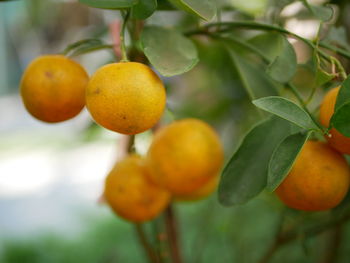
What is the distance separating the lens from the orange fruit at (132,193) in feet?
2.14

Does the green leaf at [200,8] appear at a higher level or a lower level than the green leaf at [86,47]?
higher

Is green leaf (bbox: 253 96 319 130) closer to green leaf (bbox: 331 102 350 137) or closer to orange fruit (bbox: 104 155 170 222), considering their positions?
green leaf (bbox: 331 102 350 137)

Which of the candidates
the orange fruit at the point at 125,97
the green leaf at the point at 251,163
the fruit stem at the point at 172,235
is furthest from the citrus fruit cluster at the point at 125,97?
the fruit stem at the point at 172,235

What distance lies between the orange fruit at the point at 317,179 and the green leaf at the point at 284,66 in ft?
0.26

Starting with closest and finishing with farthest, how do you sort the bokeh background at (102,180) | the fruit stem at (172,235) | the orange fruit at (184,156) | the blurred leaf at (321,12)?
the blurred leaf at (321,12) → the orange fruit at (184,156) → the fruit stem at (172,235) → the bokeh background at (102,180)

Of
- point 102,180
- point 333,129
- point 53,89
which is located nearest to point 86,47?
point 53,89

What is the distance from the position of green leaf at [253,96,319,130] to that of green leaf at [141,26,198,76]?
3.0 inches

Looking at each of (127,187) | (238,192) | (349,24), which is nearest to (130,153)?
(127,187)

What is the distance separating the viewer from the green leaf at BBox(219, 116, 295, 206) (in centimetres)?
49

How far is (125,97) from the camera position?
1.35ft

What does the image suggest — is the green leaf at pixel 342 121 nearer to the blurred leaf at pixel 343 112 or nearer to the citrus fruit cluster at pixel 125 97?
the blurred leaf at pixel 343 112

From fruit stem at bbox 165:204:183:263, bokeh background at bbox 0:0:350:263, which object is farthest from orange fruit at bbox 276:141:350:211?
fruit stem at bbox 165:204:183:263

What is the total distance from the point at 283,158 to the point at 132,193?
29cm

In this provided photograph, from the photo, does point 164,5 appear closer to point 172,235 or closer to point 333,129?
point 333,129
